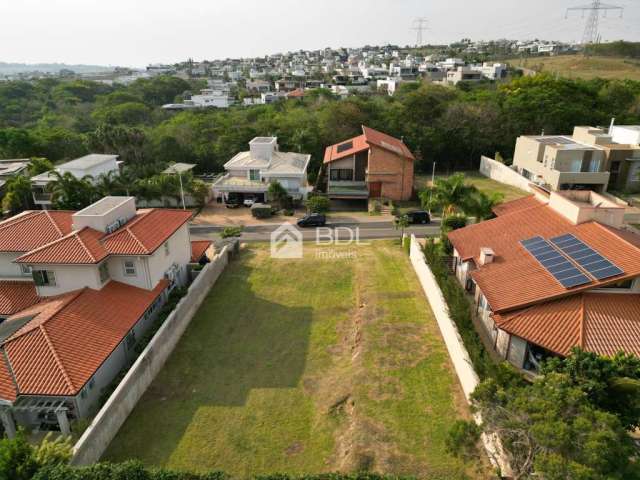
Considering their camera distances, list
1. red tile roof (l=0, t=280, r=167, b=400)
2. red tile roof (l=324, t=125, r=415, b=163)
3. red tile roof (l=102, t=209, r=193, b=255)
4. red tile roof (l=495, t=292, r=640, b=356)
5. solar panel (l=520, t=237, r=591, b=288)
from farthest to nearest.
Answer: red tile roof (l=324, t=125, r=415, b=163) < red tile roof (l=102, t=209, r=193, b=255) < solar panel (l=520, t=237, r=591, b=288) < red tile roof (l=495, t=292, r=640, b=356) < red tile roof (l=0, t=280, r=167, b=400)

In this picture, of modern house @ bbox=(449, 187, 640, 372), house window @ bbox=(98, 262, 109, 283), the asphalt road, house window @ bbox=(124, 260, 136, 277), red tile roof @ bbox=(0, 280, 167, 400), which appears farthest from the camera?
the asphalt road

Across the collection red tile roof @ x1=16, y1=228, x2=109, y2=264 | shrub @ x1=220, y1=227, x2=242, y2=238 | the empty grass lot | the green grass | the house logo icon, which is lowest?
the empty grass lot

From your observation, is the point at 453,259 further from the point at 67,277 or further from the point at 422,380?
the point at 67,277

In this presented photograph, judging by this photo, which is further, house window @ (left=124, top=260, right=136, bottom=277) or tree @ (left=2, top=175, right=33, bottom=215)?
tree @ (left=2, top=175, right=33, bottom=215)

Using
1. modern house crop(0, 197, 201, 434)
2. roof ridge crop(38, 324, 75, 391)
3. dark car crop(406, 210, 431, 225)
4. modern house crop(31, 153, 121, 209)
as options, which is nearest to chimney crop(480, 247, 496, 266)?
dark car crop(406, 210, 431, 225)

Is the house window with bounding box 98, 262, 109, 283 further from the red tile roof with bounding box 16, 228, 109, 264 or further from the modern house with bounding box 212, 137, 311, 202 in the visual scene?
the modern house with bounding box 212, 137, 311, 202

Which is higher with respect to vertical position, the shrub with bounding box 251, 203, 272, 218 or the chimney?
the chimney

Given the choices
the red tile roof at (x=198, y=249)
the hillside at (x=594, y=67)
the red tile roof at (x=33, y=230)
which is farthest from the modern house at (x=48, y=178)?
the hillside at (x=594, y=67)

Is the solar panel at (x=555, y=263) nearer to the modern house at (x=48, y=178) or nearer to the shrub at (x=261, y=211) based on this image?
the shrub at (x=261, y=211)
